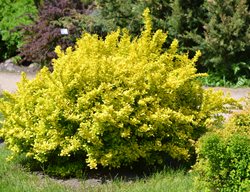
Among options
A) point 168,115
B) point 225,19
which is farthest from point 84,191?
point 225,19

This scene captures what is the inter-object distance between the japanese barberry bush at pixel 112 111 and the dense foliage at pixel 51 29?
23.2 feet

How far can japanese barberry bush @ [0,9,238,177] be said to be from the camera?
19.5 feet

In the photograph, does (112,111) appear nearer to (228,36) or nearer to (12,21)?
(228,36)

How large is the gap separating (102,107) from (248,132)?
5.22ft

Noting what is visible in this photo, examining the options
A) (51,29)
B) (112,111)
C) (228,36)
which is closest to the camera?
(112,111)

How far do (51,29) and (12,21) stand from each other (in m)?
2.19

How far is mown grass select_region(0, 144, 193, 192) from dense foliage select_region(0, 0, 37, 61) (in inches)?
366

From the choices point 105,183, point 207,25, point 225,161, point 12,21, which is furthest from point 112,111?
point 12,21

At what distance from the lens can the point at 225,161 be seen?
4.68 metres

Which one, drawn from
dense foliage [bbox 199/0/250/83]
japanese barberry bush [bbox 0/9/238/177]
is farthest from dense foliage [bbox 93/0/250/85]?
japanese barberry bush [bbox 0/9/238/177]

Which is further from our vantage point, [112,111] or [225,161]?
[112,111]

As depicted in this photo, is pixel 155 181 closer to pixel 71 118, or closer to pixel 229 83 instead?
pixel 71 118

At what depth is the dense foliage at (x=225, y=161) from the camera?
15.1 feet

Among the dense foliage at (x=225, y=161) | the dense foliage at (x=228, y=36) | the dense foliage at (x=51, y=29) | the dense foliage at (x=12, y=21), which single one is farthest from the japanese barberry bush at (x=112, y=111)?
the dense foliage at (x=12, y=21)
